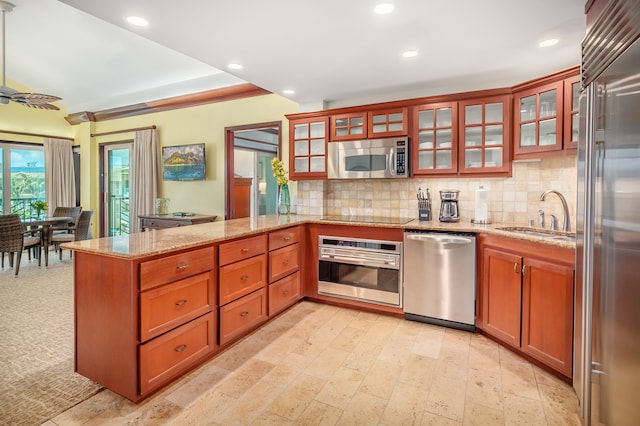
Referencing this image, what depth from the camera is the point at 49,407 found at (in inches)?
72.6

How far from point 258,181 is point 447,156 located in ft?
13.8

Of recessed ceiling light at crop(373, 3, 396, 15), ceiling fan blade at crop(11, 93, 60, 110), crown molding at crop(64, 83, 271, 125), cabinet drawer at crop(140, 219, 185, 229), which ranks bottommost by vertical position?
cabinet drawer at crop(140, 219, 185, 229)

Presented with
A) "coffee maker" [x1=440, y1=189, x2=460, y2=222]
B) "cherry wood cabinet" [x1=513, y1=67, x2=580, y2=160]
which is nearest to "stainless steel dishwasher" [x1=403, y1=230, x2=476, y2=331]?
"coffee maker" [x1=440, y1=189, x2=460, y2=222]

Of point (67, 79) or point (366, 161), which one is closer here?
point (366, 161)

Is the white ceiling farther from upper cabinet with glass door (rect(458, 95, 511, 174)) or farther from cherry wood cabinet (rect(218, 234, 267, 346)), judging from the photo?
cherry wood cabinet (rect(218, 234, 267, 346))

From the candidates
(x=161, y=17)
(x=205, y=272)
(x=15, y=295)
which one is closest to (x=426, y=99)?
(x=161, y=17)

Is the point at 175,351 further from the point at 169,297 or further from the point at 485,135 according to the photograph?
the point at 485,135

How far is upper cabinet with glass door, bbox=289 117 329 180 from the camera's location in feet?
13.0

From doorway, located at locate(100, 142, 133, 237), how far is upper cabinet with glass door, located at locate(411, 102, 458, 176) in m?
5.68

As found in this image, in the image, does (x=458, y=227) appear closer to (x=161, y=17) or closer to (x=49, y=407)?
(x=161, y=17)

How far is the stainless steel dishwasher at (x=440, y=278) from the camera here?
9.37 ft

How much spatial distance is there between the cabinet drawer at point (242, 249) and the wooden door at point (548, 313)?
203 centimetres

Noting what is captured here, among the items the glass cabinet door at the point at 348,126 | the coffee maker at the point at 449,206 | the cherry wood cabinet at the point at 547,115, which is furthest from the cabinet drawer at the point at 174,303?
the cherry wood cabinet at the point at 547,115

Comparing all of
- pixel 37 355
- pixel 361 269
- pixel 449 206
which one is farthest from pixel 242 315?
pixel 449 206
